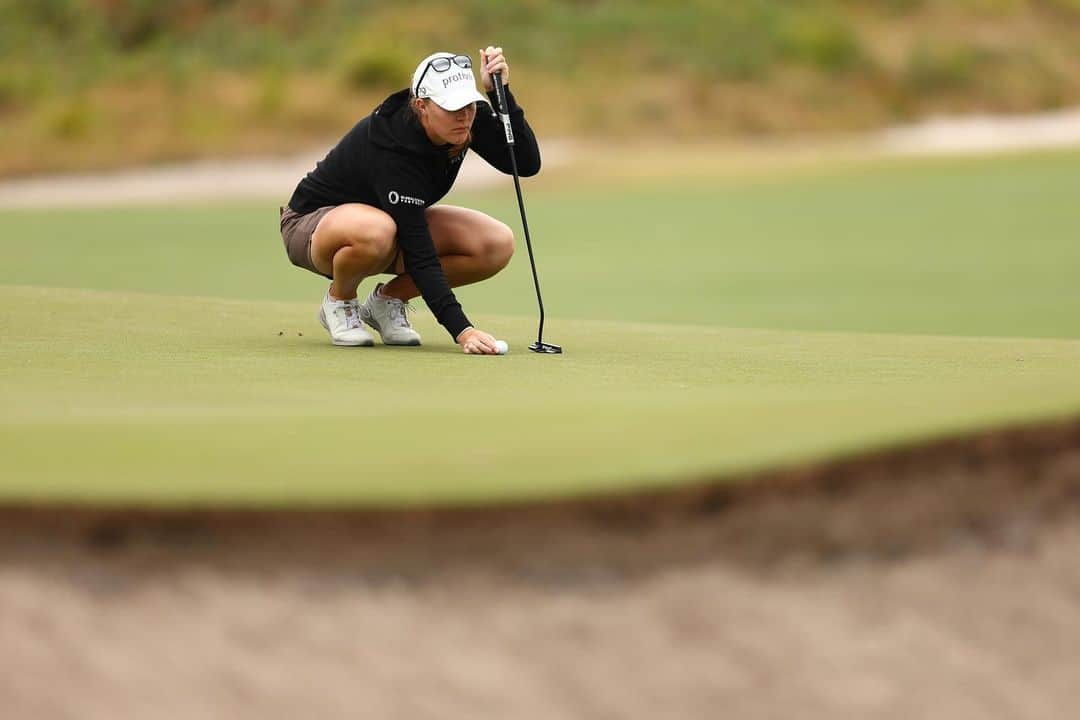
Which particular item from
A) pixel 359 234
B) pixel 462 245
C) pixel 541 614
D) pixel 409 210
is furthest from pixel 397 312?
pixel 541 614

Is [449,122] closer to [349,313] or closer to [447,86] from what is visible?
[447,86]

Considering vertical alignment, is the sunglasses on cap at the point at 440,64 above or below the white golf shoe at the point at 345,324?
above

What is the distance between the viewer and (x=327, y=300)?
17.1ft

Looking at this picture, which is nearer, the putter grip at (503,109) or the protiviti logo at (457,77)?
the protiviti logo at (457,77)

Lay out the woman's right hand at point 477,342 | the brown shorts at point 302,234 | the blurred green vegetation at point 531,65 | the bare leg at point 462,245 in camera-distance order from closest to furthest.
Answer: the woman's right hand at point 477,342 < the brown shorts at point 302,234 < the bare leg at point 462,245 < the blurred green vegetation at point 531,65

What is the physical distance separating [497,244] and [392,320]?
0.45 metres

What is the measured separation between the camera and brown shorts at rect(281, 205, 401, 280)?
16.7ft

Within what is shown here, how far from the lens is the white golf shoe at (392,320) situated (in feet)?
17.3

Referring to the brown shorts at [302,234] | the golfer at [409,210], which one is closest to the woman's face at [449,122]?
the golfer at [409,210]

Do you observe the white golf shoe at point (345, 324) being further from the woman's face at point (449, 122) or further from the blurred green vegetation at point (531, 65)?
the blurred green vegetation at point (531, 65)

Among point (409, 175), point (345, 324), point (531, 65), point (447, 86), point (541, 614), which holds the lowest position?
point (541, 614)

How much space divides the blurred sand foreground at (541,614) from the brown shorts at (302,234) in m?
2.69

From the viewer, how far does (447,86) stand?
450cm

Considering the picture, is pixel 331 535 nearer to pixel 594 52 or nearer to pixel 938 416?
pixel 938 416
